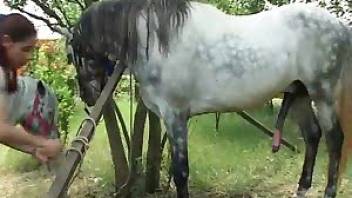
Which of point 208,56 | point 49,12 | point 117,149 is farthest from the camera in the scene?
point 117,149

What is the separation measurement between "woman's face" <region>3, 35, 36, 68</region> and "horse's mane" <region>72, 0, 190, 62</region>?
1.24 m

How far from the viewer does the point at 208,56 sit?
11.3 ft

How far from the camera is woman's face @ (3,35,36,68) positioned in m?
2.19

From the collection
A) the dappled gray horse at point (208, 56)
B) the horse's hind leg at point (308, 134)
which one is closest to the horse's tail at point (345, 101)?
the dappled gray horse at point (208, 56)

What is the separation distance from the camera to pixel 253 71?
11.4 ft

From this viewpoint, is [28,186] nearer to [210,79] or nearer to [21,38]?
[210,79]

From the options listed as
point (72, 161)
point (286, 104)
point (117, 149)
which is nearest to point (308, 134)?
point (286, 104)

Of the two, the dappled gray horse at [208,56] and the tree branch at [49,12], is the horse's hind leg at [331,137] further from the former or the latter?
the tree branch at [49,12]

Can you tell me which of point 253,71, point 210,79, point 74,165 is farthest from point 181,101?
point 74,165

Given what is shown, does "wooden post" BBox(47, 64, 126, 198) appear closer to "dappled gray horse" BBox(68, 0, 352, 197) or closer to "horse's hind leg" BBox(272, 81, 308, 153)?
"dappled gray horse" BBox(68, 0, 352, 197)

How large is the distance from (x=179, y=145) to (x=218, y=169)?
74.7 inches

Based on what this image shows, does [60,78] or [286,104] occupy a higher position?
[286,104]

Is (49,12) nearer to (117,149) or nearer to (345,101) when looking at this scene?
(117,149)

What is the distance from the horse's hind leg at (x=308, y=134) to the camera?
392 cm
